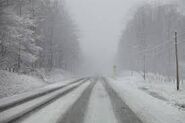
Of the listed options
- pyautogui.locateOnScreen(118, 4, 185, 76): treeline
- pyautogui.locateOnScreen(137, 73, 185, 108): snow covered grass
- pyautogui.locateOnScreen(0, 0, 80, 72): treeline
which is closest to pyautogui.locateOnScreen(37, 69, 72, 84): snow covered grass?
pyautogui.locateOnScreen(0, 0, 80, 72): treeline

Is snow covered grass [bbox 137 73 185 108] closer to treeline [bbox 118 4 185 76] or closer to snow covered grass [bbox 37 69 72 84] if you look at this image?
snow covered grass [bbox 37 69 72 84]

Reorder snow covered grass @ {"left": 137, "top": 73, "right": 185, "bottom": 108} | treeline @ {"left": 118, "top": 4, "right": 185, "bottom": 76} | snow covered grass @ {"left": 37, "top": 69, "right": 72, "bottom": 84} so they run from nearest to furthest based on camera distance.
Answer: snow covered grass @ {"left": 137, "top": 73, "right": 185, "bottom": 108} < snow covered grass @ {"left": 37, "top": 69, "right": 72, "bottom": 84} < treeline @ {"left": 118, "top": 4, "right": 185, "bottom": 76}

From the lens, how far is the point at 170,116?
717cm

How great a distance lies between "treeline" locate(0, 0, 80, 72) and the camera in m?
17.5

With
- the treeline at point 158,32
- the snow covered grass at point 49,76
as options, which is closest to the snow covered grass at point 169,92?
the snow covered grass at point 49,76

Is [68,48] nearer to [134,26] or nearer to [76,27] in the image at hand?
[76,27]

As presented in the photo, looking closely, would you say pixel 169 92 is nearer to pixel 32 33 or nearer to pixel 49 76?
pixel 32 33

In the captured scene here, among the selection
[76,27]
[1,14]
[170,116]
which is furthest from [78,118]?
[76,27]

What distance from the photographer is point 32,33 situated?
25062 mm

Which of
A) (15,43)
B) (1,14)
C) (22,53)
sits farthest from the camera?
(22,53)

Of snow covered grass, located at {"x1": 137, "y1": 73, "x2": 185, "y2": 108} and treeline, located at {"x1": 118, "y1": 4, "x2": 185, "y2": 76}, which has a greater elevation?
treeline, located at {"x1": 118, "y1": 4, "x2": 185, "y2": 76}

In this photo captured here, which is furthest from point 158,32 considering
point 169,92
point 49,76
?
point 169,92

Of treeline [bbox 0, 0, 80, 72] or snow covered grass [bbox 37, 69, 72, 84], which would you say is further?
snow covered grass [bbox 37, 69, 72, 84]

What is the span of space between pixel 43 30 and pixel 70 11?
16.5 meters
